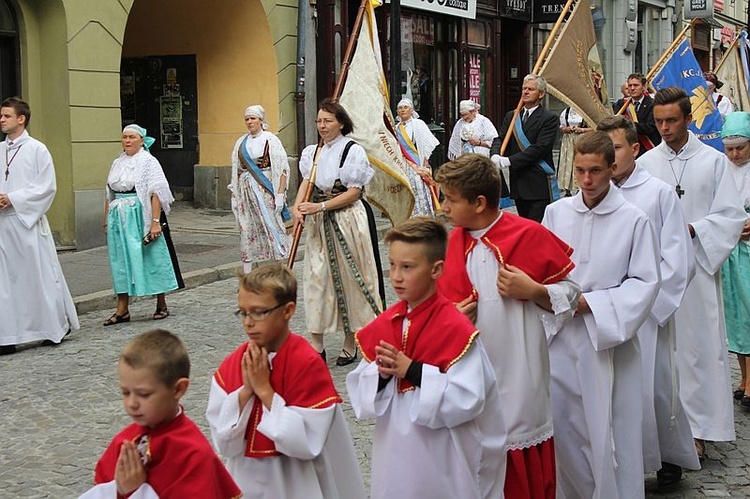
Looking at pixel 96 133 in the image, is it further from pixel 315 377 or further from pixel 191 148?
pixel 315 377

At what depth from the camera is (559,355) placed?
479cm

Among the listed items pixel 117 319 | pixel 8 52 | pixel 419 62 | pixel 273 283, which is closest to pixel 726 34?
pixel 419 62

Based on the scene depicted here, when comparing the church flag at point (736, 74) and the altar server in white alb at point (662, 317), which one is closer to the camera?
the altar server in white alb at point (662, 317)

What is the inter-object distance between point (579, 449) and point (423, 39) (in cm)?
1841

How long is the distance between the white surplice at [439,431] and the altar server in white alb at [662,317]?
1.53m

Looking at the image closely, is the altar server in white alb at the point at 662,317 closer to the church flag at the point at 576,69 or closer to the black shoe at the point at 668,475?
the black shoe at the point at 668,475

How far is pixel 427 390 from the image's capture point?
12.0ft

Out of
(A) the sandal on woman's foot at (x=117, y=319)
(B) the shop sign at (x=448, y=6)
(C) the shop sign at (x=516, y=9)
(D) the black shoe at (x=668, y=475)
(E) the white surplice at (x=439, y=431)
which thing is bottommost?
(D) the black shoe at (x=668, y=475)

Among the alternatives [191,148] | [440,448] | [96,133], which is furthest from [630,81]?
[440,448]

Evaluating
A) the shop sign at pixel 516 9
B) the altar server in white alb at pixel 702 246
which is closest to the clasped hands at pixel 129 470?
the altar server in white alb at pixel 702 246

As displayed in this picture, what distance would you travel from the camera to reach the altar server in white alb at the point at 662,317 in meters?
5.12

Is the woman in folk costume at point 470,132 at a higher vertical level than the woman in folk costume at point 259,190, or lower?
higher

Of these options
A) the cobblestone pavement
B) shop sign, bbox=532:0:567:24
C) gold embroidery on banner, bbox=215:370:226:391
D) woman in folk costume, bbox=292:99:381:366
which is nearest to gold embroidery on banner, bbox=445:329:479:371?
gold embroidery on banner, bbox=215:370:226:391

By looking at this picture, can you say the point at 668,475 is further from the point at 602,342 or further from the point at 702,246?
the point at 702,246
